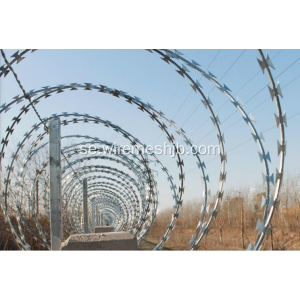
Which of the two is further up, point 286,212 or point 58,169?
point 58,169

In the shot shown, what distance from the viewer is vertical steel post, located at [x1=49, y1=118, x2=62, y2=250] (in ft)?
16.9

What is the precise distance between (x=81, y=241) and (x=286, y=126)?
10.9ft

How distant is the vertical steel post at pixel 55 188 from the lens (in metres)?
5.14

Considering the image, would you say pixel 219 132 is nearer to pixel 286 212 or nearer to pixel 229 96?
pixel 229 96

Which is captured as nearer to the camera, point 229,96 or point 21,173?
point 229,96

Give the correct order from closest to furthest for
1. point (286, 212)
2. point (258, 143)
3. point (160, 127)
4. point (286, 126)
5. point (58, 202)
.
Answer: point (286, 126)
point (258, 143)
point (58, 202)
point (160, 127)
point (286, 212)

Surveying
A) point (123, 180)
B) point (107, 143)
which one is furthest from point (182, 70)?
point (123, 180)

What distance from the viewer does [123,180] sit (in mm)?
14727

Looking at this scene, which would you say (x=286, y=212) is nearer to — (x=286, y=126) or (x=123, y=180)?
(x=123, y=180)

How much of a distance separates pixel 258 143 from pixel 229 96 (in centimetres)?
76

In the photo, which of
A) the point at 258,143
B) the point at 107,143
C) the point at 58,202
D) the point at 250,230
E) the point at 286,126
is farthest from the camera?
the point at 250,230

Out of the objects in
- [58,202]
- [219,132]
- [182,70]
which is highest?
[182,70]

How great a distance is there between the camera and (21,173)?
305 inches

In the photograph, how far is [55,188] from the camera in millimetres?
5191
